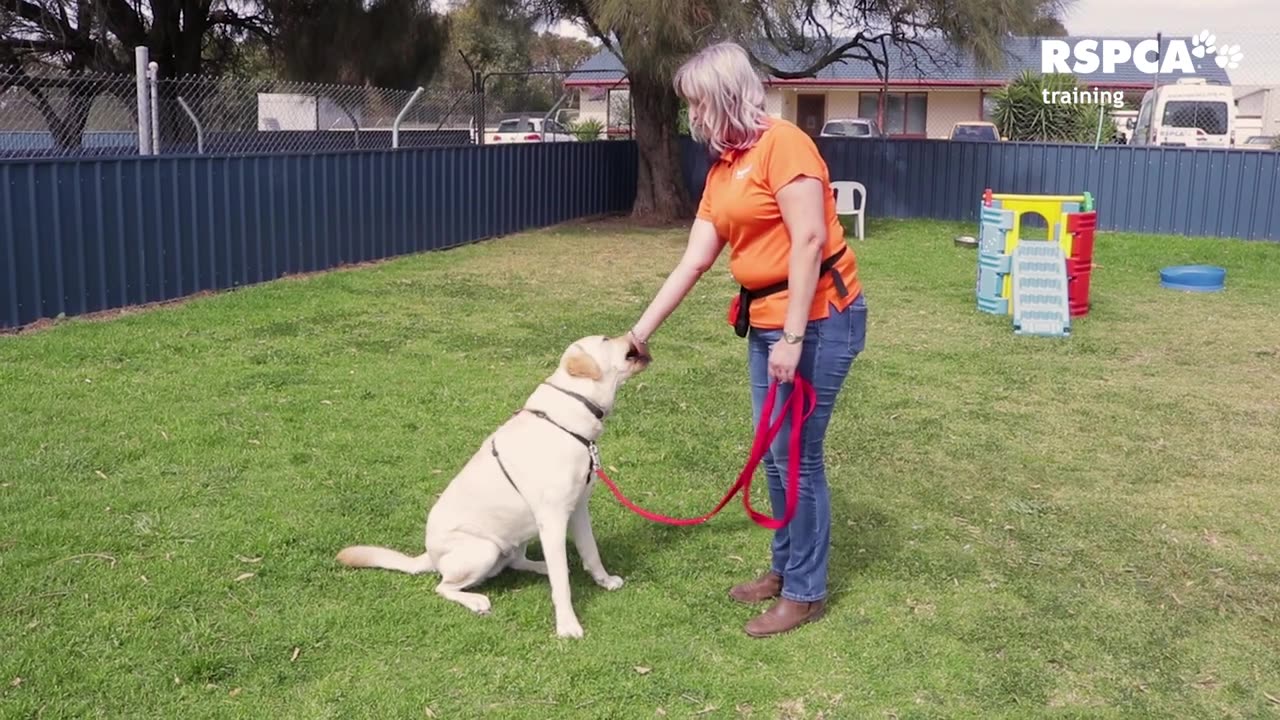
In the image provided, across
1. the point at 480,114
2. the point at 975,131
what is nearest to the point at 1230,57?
the point at 975,131

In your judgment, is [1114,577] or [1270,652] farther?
[1114,577]

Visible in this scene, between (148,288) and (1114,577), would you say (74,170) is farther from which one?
(1114,577)

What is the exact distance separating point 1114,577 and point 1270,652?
25.9 inches

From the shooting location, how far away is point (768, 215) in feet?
11.7

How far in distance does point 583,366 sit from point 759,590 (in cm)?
106

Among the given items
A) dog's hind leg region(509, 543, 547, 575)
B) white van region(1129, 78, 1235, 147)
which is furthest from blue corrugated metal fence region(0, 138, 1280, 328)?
dog's hind leg region(509, 543, 547, 575)

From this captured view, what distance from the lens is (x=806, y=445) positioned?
378 cm

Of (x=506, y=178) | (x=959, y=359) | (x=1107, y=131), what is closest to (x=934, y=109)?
(x=1107, y=131)

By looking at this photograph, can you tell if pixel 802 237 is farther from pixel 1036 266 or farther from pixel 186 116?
pixel 186 116

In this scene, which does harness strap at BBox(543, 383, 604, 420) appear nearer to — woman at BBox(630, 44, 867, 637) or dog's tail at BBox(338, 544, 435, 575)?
woman at BBox(630, 44, 867, 637)

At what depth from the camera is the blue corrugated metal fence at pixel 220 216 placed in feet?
28.1

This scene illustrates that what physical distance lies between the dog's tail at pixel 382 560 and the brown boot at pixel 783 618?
44.2 inches

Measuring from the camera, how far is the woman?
3467mm

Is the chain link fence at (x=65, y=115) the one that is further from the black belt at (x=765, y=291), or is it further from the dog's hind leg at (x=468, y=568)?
the black belt at (x=765, y=291)
